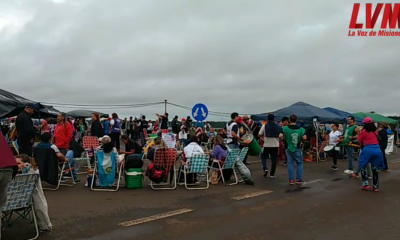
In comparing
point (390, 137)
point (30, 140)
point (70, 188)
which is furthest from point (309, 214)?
point (390, 137)

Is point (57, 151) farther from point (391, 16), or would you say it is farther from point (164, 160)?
point (391, 16)

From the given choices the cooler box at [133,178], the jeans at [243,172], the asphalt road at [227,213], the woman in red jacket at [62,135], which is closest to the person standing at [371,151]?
the asphalt road at [227,213]

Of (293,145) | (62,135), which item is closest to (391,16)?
(293,145)

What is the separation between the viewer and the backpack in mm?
8547

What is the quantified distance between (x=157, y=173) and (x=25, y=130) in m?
3.33

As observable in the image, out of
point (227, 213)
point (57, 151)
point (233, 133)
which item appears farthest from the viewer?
point (233, 133)

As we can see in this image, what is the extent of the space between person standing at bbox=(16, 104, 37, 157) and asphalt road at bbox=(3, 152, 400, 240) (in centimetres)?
164

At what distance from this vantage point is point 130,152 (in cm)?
931

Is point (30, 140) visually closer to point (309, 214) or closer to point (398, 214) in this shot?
point (309, 214)

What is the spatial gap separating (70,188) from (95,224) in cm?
322

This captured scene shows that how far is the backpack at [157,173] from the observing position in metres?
8.55

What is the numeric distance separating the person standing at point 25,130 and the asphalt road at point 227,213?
164 cm

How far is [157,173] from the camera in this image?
336 inches

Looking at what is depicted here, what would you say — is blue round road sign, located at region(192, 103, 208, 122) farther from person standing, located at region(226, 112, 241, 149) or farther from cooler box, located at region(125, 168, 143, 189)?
cooler box, located at region(125, 168, 143, 189)
